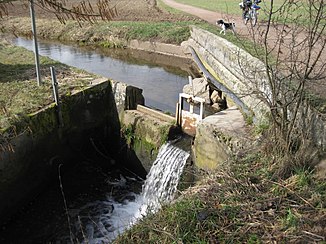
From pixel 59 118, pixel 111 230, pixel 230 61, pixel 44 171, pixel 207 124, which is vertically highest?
pixel 230 61

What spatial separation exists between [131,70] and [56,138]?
687 centimetres

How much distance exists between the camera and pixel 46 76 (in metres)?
9.10

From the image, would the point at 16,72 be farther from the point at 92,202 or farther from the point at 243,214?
the point at 243,214

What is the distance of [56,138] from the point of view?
769cm

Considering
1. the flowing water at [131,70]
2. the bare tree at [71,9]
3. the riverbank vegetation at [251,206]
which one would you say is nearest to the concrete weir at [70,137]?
the flowing water at [131,70]

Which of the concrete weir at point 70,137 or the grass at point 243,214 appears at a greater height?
the grass at point 243,214

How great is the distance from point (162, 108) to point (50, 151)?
3.67 m

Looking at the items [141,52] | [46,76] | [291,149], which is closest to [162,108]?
[46,76]

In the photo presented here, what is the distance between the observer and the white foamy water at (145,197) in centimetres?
677

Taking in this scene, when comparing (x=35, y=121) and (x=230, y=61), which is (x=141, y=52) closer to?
(x=230, y=61)

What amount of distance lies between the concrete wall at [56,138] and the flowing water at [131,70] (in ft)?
6.09

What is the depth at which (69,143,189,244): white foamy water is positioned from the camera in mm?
6773

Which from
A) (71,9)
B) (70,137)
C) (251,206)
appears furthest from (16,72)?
(71,9)

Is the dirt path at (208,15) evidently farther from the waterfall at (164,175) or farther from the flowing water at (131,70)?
the waterfall at (164,175)
